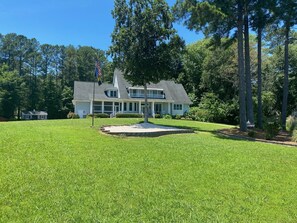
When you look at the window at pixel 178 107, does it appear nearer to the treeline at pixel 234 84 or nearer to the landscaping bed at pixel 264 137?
the treeline at pixel 234 84

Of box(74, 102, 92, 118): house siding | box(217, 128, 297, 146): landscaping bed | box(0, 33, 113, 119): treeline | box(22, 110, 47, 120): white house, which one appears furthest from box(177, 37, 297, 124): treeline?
box(22, 110, 47, 120): white house

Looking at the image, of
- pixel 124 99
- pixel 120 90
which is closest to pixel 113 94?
pixel 120 90

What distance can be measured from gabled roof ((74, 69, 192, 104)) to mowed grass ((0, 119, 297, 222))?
2703 centimetres

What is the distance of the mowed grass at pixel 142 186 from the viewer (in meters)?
4.26

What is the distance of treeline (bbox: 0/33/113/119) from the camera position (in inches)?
1954

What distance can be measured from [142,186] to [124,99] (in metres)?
30.5

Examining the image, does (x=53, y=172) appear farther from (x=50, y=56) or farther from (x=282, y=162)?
(x=50, y=56)

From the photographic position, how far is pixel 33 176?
5.68m

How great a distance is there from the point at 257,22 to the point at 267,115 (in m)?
20.1

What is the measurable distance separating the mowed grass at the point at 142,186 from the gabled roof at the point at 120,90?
88.7ft

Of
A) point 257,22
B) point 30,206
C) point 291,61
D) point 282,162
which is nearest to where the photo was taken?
point 30,206

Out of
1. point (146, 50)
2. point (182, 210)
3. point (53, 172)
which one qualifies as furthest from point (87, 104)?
point (182, 210)

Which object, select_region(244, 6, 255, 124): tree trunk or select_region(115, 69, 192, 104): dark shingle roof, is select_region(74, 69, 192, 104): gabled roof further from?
select_region(244, 6, 255, 124): tree trunk

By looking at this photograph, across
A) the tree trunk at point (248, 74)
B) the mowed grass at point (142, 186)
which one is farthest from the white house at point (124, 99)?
the mowed grass at point (142, 186)
